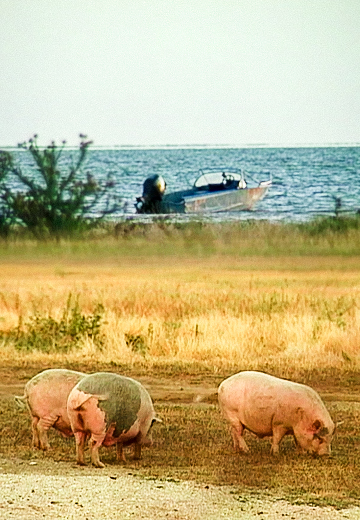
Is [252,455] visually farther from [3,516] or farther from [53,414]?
[3,516]

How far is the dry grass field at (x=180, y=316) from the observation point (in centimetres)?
979

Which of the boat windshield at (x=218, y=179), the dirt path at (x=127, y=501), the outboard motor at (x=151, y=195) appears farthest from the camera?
the boat windshield at (x=218, y=179)

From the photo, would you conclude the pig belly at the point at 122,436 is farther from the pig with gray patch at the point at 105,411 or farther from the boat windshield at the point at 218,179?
the boat windshield at the point at 218,179

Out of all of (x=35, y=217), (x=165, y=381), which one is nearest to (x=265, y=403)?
(x=165, y=381)

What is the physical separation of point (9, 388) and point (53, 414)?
2599 mm

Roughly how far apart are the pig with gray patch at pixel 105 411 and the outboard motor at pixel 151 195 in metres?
3.58

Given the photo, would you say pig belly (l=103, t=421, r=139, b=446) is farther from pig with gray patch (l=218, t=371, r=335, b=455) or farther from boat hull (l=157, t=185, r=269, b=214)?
boat hull (l=157, t=185, r=269, b=214)

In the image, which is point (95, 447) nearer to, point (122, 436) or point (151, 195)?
point (122, 436)

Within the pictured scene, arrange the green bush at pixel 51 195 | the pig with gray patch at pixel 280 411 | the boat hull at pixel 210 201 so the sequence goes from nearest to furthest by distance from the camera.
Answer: the pig with gray patch at pixel 280 411
the boat hull at pixel 210 201
the green bush at pixel 51 195

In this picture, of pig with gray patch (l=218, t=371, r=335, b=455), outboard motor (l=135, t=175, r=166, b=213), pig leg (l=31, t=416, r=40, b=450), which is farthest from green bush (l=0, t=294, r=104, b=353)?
pig with gray patch (l=218, t=371, r=335, b=455)

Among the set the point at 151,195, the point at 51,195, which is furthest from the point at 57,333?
the point at 151,195

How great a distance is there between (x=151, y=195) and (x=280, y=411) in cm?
361

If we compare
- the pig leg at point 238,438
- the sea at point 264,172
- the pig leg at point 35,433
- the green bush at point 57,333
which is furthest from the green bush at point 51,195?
the pig leg at point 238,438

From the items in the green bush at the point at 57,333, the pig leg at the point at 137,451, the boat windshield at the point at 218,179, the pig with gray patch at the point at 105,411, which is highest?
the boat windshield at the point at 218,179
